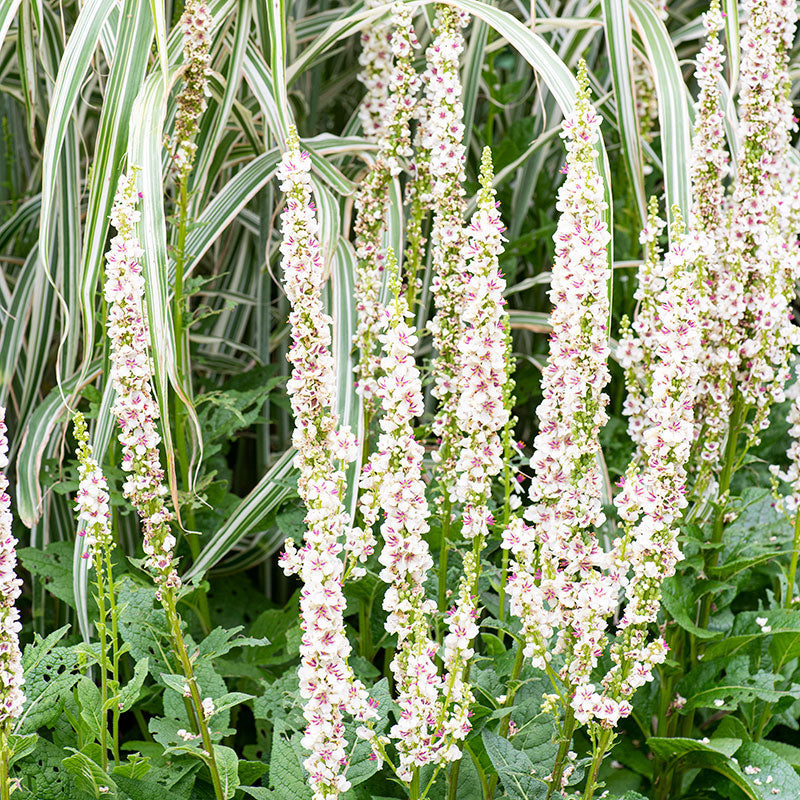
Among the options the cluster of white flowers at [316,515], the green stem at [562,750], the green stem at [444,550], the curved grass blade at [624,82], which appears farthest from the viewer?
the curved grass blade at [624,82]

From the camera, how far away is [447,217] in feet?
4.96

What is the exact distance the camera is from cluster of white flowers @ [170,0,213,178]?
5.29 ft

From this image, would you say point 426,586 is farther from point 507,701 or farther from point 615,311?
point 615,311

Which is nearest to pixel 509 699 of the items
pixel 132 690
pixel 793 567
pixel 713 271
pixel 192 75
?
pixel 132 690

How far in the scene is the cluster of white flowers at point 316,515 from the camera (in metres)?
1.06

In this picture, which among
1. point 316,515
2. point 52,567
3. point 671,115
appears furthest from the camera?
point 52,567

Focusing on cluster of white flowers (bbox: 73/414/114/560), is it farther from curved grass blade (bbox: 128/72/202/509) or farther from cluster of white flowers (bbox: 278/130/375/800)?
cluster of white flowers (bbox: 278/130/375/800)

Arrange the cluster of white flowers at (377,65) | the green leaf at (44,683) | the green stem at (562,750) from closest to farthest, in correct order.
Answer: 1. the green stem at (562,750)
2. the green leaf at (44,683)
3. the cluster of white flowers at (377,65)

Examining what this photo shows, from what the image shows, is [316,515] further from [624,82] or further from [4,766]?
[624,82]

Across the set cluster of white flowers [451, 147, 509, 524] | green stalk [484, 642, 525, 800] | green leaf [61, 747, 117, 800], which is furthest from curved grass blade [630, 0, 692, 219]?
green leaf [61, 747, 117, 800]

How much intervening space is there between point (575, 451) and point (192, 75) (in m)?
0.90

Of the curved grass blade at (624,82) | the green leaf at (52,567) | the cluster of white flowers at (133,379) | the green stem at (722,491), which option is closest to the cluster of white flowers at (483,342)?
the cluster of white flowers at (133,379)

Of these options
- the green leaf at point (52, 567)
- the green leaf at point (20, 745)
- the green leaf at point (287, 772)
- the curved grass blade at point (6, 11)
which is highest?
the curved grass blade at point (6, 11)

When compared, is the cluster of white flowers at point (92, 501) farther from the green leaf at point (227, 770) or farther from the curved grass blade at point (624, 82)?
the curved grass blade at point (624, 82)
